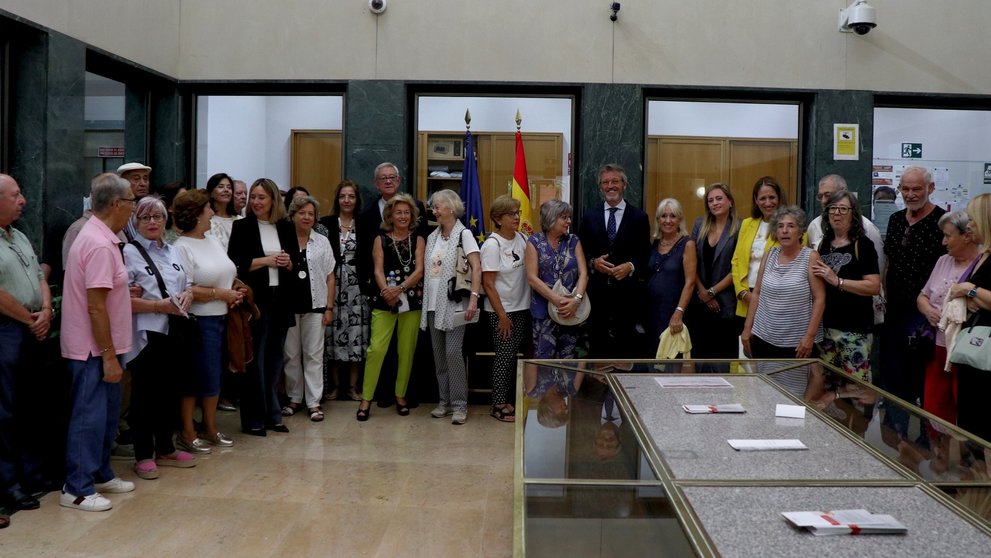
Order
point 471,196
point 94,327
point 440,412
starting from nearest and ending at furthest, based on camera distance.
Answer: point 94,327 < point 440,412 < point 471,196

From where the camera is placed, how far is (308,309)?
17.6 feet

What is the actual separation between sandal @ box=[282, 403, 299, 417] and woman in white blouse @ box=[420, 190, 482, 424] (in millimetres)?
980

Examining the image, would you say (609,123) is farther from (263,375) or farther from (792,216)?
(263,375)

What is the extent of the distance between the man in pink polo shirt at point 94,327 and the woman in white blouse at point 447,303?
2157 millimetres

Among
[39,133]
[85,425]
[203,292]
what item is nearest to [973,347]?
[203,292]

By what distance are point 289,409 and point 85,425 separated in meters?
1.90

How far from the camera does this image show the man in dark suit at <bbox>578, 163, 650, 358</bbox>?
5660 mm

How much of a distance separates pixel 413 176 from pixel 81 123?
95.4 inches

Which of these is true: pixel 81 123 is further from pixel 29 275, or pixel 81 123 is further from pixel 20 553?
pixel 20 553

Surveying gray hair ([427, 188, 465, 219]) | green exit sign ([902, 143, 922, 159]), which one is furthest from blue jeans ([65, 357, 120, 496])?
green exit sign ([902, 143, 922, 159])

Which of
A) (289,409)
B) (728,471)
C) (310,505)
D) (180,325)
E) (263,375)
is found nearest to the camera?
(728,471)

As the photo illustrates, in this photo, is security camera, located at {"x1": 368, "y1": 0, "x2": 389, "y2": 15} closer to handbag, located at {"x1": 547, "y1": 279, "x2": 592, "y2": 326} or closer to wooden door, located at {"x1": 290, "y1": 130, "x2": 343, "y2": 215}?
wooden door, located at {"x1": 290, "y1": 130, "x2": 343, "y2": 215}

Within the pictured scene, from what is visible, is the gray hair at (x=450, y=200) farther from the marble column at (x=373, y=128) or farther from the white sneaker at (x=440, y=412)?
the white sneaker at (x=440, y=412)

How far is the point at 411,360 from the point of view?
584cm
